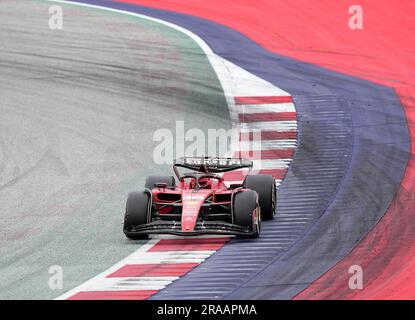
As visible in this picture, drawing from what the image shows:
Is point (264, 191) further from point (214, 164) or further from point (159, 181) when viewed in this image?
point (159, 181)

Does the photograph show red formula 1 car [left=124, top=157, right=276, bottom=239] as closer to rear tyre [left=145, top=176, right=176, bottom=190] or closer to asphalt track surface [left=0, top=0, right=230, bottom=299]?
rear tyre [left=145, top=176, right=176, bottom=190]

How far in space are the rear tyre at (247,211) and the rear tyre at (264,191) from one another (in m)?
0.99

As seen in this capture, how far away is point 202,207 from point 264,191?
1279 mm

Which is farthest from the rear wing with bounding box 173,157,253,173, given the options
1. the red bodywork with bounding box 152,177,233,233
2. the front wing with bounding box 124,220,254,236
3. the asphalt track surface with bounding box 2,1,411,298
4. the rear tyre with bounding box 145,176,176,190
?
the front wing with bounding box 124,220,254,236

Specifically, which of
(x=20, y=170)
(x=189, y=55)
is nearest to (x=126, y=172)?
(x=20, y=170)

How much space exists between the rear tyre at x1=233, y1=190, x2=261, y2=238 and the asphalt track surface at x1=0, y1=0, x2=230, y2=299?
154 cm

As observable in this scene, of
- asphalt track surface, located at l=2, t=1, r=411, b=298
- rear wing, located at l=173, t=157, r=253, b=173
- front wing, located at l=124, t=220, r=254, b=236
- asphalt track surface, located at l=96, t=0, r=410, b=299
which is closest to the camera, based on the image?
asphalt track surface, located at l=96, t=0, r=410, b=299

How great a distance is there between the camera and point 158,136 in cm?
2642

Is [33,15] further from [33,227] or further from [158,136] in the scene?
[33,227]

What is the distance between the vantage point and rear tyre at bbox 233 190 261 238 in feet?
63.8

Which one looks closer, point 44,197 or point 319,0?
point 44,197

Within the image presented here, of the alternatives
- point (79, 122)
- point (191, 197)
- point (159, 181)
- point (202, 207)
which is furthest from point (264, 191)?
point (79, 122)

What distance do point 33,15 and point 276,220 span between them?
16235mm

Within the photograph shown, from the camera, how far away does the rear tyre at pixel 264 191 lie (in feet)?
68.0
